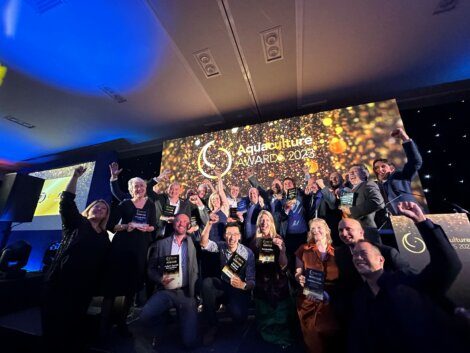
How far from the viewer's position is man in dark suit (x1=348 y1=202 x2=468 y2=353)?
4.00 ft

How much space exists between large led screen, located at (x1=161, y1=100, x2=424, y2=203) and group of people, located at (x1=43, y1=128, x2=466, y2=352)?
321mm

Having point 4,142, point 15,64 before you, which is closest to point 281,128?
point 15,64

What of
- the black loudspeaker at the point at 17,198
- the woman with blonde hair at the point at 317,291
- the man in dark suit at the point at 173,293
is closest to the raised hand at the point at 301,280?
the woman with blonde hair at the point at 317,291

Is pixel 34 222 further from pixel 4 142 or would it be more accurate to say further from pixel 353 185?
pixel 353 185

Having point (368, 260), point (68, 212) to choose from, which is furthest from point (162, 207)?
point (368, 260)

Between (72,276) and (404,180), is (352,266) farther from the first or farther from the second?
(72,276)

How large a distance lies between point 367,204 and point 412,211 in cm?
107

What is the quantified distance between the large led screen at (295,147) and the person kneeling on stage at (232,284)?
1.54m

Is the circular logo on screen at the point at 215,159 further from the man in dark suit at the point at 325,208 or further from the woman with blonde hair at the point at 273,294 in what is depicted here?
the woman with blonde hair at the point at 273,294

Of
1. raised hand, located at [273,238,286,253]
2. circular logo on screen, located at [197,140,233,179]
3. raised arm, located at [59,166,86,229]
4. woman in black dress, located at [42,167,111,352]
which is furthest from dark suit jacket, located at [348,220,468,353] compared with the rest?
circular logo on screen, located at [197,140,233,179]

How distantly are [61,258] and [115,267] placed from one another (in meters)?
0.49

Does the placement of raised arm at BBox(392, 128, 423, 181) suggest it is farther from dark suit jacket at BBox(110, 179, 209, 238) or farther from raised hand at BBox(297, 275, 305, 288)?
dark suit jacket at BBox(110, 179, 209, 238)

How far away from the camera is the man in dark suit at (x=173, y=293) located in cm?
192

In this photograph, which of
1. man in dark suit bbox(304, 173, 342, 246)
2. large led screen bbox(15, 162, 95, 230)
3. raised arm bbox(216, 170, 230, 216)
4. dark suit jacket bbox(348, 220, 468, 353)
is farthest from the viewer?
large led screen bbox(15, 162, 95, 230)
